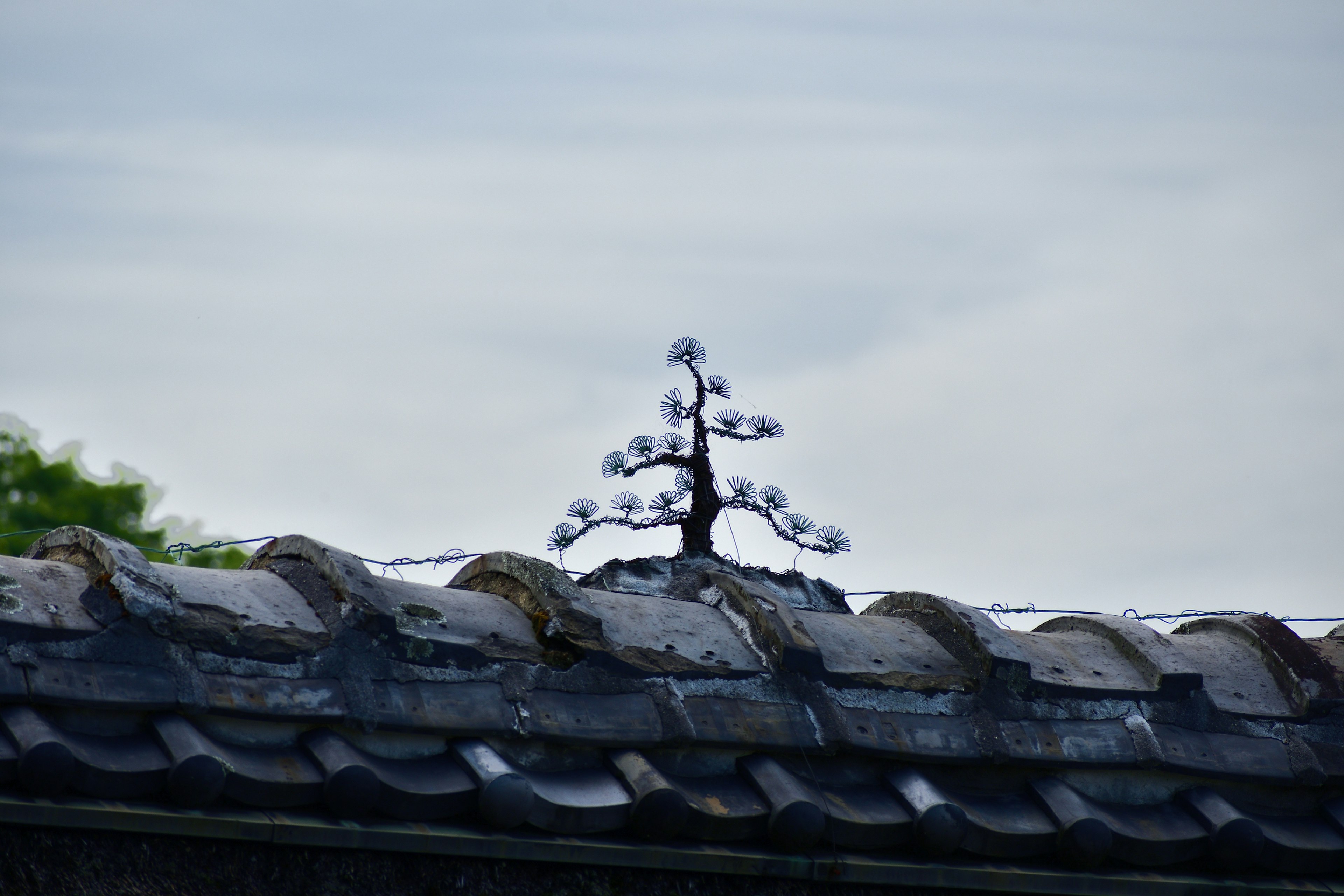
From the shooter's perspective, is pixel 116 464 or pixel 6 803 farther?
pixel 116 464

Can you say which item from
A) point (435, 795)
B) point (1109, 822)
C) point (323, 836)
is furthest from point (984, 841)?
point (323, 836)

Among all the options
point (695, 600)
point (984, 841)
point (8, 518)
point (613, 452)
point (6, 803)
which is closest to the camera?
point (6, 803)

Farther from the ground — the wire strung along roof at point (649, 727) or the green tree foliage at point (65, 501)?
the green tree foliage at point (65, 501)

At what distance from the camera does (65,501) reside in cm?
2577

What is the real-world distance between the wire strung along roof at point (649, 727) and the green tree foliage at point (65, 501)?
23.0 m

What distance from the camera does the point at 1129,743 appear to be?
333 cm

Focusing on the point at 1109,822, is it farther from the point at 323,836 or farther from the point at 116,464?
the point at 116,464

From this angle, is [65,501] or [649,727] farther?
[65,501]

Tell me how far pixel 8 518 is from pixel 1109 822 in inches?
1037

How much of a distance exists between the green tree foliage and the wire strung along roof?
23.0 meters

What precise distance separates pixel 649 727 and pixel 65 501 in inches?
1010

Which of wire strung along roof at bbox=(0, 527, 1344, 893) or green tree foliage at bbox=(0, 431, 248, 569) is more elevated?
green tree foliage at bbox=(0, 431, 248, 569)

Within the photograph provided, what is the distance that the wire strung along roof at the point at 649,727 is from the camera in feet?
8.24

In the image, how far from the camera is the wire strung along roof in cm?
251
